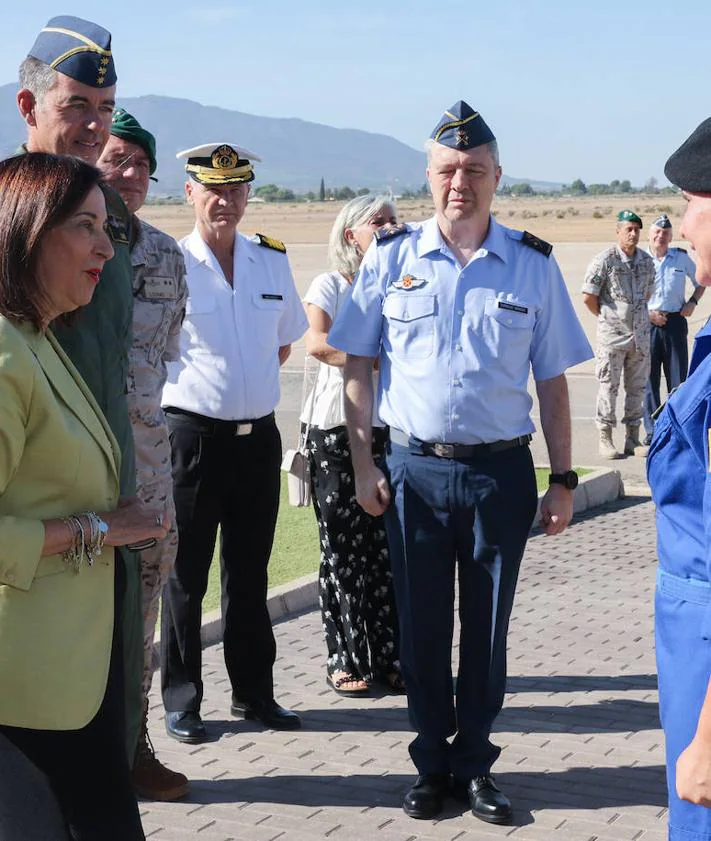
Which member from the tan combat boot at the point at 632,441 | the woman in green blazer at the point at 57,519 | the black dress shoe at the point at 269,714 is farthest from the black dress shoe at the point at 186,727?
the tan combat boot at the point at 632,441

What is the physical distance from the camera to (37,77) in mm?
4234

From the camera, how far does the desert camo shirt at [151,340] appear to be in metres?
4.72

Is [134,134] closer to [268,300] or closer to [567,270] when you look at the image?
[268,300]

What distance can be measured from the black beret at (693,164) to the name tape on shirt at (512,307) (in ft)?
6.68

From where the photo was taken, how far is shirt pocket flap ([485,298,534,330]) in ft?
16.1

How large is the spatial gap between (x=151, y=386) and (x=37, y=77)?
113cm

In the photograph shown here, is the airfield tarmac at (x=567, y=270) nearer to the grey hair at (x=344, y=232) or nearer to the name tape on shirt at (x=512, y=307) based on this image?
the grey hair at (x=344, y=232)

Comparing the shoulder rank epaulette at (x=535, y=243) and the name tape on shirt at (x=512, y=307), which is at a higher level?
the shoulder rank epaulette at (x=535, y=243)

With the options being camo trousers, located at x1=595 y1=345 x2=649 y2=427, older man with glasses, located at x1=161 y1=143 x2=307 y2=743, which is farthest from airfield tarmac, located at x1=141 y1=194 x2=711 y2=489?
older man with glasses, located at x1=161 y1=143 x2=307 y2=743

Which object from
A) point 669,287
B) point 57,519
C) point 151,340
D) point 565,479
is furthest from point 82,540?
point 669,287

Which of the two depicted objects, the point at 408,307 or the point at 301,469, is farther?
the point at 301,469

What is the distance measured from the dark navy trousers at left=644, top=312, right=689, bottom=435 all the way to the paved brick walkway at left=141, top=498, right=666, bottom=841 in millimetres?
7117

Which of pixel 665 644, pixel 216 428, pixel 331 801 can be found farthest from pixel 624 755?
pixel 665 644

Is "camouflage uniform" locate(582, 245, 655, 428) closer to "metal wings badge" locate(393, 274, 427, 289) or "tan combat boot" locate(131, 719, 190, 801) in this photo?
"metal wings badge" locate(393, 274, 427, 289)
